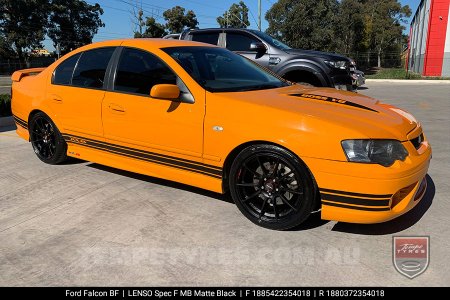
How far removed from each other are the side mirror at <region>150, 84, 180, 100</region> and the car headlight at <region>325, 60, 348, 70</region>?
4923mm

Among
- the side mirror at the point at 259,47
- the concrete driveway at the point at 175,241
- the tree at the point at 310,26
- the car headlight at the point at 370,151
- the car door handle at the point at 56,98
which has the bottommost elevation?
the concrete driveway at the point at 175,241

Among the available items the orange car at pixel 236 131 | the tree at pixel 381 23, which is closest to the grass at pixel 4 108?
the orange car at pixel 236 131

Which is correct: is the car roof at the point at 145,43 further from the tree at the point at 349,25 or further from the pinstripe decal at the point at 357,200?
the tree at the point at 349,25

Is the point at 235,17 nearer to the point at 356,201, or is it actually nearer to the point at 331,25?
the point at 331,25

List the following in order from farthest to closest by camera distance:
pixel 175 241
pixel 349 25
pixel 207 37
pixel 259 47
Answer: pixel 349 25
pixel 207 37
pixel 259 47
pixel 175 241

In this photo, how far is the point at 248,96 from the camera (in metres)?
3.46

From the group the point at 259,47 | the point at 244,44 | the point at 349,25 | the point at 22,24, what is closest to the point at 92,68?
the point at 259,47

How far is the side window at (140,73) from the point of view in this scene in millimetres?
3805

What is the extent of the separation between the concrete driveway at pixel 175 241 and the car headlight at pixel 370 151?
2.17ft

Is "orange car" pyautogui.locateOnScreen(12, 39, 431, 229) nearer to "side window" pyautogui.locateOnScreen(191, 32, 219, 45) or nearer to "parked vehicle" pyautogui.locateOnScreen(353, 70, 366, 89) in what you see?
"side window" pyautogui.locateOnScreen(191, 32, 219, 45)

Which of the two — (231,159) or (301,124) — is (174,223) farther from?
(301,124)

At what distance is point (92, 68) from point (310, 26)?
36803 mm

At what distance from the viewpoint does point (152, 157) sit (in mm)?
3846
